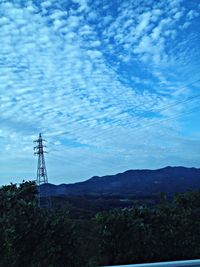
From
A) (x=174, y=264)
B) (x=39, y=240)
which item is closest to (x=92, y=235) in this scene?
(x=39, y=240)

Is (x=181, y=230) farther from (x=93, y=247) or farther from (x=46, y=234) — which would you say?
(x=46, y=234)

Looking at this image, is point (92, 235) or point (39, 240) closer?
point (39, 240)

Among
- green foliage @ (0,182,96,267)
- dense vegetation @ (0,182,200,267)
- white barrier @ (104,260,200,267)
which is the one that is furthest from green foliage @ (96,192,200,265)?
white barrier @ (104,260,200,267)

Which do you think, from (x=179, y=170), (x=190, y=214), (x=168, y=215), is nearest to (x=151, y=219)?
(x=168, y=215)

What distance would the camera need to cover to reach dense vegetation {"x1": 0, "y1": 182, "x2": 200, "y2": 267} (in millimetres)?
4680

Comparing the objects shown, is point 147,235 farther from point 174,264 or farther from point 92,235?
point 174,264

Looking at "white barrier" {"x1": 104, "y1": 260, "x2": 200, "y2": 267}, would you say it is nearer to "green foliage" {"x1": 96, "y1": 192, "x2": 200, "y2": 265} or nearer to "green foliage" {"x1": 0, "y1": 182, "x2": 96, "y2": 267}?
"green foliage" {"x1": 0, "y1": 182, "x2": 96, "y2": 267}

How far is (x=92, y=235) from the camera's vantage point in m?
5.04

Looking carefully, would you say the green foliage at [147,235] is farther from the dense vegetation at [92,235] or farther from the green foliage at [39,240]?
the green foliage at [39,240]

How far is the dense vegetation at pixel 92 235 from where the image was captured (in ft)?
15.4

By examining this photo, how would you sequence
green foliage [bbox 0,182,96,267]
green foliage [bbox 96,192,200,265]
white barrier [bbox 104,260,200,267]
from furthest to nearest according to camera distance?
green foliage [bbox 96,192,200,265], green foliage [bbox 0,182,96,267], white barrier [bbox 104,260,200,267]

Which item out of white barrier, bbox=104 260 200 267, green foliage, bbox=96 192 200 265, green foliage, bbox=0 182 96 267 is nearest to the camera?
white barrier, bbox=104 260 200 267

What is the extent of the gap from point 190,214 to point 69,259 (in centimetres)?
205

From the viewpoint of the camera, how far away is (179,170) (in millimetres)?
32344
